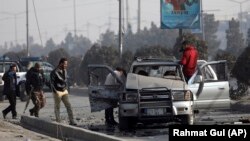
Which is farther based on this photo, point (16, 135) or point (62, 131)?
point (62, 131)

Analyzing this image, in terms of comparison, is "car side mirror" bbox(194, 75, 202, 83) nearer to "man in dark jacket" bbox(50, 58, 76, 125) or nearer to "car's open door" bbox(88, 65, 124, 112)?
"car's open door" bbox(88, 65, 124, 112)

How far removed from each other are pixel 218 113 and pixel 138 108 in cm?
623

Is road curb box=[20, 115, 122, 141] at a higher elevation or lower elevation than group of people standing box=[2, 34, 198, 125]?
lower

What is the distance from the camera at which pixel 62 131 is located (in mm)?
16422

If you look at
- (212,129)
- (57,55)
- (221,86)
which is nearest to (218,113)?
(221,86)

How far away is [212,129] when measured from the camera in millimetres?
8977

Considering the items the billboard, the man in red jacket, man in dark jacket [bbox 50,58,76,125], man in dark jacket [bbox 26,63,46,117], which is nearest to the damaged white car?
the man in red jacket

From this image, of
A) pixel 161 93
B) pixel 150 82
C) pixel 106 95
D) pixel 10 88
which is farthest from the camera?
pixel 10 88

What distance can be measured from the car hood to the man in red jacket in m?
0.57

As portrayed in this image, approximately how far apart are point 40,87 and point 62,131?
5.55 m

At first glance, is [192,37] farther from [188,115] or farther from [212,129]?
[212,129]

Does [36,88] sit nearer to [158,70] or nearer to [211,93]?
[158,70]

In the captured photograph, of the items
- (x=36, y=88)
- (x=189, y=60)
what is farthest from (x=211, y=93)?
(x=36, y=88)

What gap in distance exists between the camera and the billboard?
39656 millimetres
